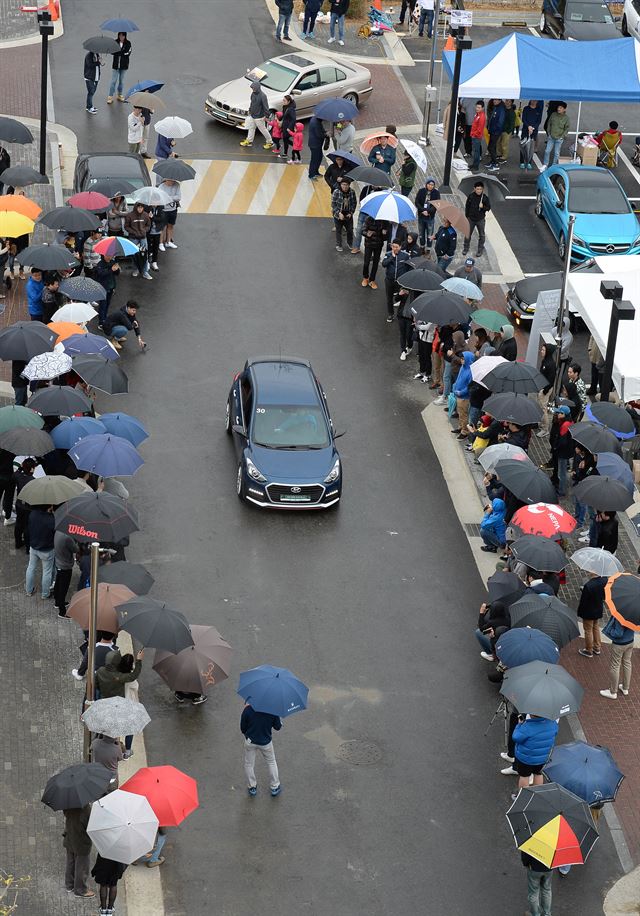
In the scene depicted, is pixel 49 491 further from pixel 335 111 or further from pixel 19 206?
pixel 335 111

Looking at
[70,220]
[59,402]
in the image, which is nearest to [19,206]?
[70,220]

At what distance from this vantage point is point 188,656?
1731 centimetres

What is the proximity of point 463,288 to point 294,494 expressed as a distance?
5740mm

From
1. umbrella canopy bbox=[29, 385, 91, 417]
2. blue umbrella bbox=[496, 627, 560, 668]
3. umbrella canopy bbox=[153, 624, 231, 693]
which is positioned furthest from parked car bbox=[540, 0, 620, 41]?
umbrella canopy bbox=[153, 624, 231, 693]

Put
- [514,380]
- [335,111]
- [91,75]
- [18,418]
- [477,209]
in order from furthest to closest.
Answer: [91,75] < [335,111] < [477,209] < [514,380] < [18,418]

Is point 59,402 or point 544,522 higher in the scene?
point 59,402

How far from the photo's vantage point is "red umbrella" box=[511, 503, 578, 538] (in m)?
19.5

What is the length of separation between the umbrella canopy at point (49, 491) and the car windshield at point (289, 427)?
4.05 meters

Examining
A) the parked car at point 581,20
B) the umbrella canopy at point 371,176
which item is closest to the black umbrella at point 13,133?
the umbrella canopy at point 371,176

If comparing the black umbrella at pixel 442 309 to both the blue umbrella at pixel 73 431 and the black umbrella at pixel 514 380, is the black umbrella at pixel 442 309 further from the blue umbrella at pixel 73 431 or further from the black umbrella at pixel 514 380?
the blue umbrella at pixel 73 431

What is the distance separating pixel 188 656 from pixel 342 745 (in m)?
2.20

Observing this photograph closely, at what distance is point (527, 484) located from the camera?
800 inches

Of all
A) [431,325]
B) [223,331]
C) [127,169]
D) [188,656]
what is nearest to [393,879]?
[188,656]

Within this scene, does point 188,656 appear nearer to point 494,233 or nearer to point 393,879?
point 393,879
